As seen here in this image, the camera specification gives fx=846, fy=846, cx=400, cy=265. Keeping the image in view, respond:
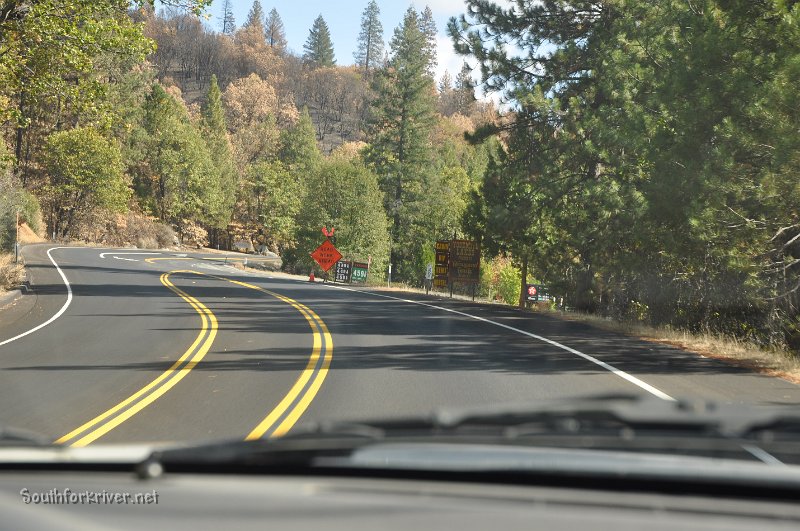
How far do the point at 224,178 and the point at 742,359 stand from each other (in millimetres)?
94718

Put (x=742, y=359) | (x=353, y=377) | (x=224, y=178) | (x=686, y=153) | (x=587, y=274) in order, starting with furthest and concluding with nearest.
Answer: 1. (x=224, y=178)
2. (x=587, y=274)
3. (x=686, y=153)
4. (x=742, y=359)
5. (x=353, y=377)

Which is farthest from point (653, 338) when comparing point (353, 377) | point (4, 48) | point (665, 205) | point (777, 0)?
point (4, 48)

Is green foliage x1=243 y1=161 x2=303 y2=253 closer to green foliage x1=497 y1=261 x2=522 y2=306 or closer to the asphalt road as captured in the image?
green foliage x1=497 y1=261 x2=522 y2=306

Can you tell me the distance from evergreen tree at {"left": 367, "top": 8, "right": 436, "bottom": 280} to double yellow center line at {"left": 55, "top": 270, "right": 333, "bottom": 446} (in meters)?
56.1

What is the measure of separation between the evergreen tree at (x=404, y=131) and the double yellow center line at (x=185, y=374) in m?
56.1

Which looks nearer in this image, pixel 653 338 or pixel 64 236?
pixel 653 338

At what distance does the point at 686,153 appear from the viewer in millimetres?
19391

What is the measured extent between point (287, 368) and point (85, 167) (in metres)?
70.8

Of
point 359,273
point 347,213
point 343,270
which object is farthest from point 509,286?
point 343,270

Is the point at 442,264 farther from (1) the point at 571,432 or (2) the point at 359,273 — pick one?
(1) the point at 571,432

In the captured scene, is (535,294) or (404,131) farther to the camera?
(404,131)

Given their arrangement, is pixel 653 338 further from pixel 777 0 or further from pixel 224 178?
pixel 224 178

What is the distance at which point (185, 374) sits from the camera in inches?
496

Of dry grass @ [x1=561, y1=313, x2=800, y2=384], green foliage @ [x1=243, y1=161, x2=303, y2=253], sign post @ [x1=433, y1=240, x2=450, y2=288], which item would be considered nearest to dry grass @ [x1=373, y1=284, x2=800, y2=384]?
dry grass @ [x1=561, y1=313, x2=800, y2=384]
